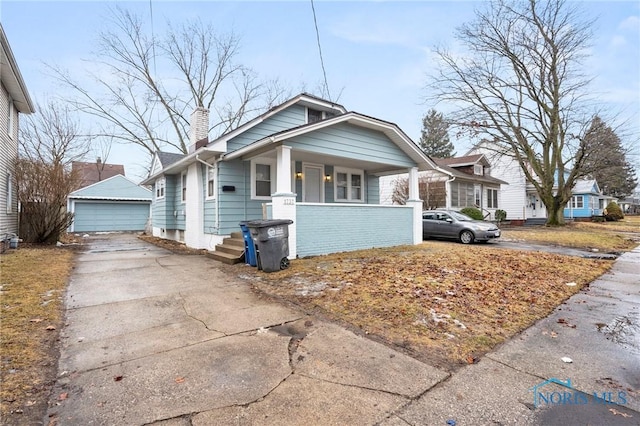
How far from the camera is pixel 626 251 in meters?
10.9

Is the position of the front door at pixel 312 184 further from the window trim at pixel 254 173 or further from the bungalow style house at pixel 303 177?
the window trim at pixel 254 173

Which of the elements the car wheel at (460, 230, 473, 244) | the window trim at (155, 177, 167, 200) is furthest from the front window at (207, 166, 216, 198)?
the car wheel at (460, 230, 473, 244)

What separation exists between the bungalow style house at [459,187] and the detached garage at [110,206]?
59.0 feet

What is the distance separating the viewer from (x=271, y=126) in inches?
420

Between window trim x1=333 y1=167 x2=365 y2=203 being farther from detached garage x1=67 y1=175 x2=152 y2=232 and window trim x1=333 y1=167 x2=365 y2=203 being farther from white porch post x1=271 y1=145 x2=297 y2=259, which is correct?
detached garage x1=67 y1=175 x2=152 y2=232

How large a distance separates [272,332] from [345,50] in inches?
363

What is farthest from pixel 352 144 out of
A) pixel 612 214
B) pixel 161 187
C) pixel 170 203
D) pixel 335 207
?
pixel 612 214

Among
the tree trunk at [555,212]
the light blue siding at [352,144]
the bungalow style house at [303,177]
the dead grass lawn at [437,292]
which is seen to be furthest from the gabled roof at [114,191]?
the tree trunk at [555,212]

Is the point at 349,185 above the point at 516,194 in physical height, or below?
below

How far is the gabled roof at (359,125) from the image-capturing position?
8.12m

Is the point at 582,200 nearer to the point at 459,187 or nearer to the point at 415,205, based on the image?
the point at 459,187

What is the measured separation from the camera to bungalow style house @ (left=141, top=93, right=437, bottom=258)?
8.73 metres

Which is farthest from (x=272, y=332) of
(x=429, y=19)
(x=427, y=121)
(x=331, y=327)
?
(x=427, y=121)

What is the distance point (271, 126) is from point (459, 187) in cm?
1681
